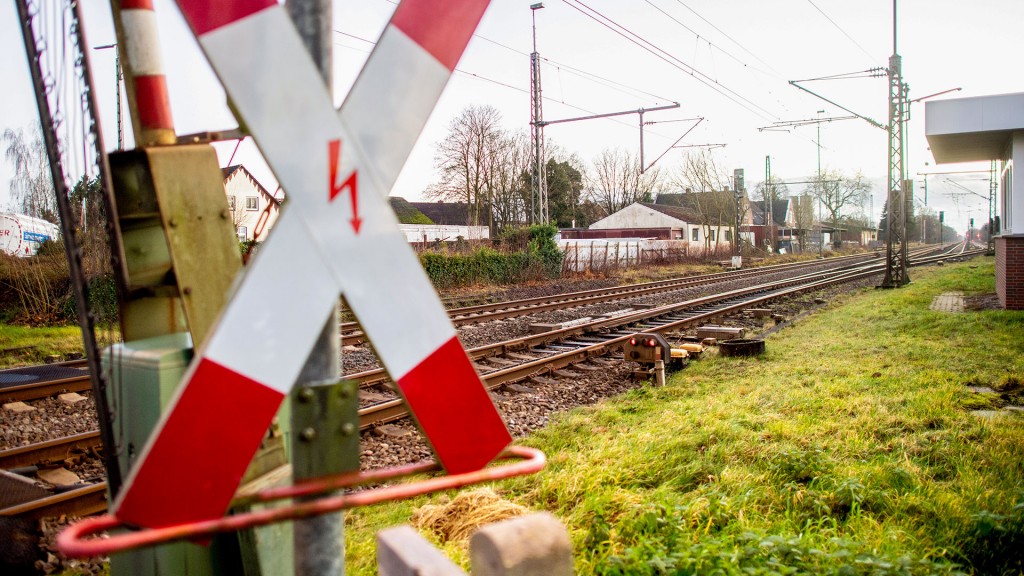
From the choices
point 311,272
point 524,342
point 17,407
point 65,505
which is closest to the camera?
point 311,272

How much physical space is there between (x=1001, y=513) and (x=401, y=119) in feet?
13.4

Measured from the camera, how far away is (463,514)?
4.06 metres

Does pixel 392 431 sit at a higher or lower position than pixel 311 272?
lower

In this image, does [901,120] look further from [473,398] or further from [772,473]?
[473,398]

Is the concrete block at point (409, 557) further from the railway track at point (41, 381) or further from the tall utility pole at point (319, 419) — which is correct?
the railway track at point (41, 381)

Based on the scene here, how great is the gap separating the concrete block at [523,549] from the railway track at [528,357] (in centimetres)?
303

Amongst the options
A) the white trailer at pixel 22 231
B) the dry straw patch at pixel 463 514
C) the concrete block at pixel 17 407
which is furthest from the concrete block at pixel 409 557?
the white trailer at pixel 22 231

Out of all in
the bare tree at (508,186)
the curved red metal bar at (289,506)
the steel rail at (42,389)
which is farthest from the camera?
the bare tree at (508,186)

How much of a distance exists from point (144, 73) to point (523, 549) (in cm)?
145

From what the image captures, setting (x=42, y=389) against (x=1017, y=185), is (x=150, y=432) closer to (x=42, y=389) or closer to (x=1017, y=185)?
(x=42, y=389)

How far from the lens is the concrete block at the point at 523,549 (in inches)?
60.6

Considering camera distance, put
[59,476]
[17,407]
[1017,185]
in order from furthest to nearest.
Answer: [1017,185] → [17,407] → [59,476]

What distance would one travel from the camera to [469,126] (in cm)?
4778

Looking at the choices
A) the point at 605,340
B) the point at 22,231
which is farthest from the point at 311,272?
the point at 22,231
